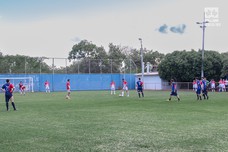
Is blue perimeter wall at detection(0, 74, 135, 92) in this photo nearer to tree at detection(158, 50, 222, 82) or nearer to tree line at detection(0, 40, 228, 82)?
tree line at detection(0, 40, 228, 82)

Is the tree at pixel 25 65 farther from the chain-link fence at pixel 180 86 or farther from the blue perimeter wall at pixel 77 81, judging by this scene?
the chain-link fence at pixel 180 86

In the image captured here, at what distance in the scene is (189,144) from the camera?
9.52 meters

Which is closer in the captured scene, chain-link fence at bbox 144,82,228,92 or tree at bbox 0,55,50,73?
chain-link fence at bbox 144,82,228,92

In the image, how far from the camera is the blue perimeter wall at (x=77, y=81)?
58675 millimetres

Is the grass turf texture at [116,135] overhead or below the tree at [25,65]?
below

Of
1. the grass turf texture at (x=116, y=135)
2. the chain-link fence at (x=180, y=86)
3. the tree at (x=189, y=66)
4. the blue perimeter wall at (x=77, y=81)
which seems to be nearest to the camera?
the grass turf texture at (x=116, y=135)

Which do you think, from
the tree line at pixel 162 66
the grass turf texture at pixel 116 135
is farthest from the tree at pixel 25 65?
the grass turf texture at pixel 116 135

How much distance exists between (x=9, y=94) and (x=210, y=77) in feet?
136

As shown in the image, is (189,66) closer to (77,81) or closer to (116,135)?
(77,81)

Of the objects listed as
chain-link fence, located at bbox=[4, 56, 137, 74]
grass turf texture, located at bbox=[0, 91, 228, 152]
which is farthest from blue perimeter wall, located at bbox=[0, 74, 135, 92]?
→ grass turf texture, located at bbox=[0, 91, 228, 152]

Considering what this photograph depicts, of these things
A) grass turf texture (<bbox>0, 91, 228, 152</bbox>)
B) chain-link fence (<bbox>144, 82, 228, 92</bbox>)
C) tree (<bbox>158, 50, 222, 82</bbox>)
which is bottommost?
grass turf texture (<bbox>0, 91, 228, 152</bbox>)

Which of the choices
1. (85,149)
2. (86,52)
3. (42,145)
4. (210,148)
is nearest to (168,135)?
(210,148)

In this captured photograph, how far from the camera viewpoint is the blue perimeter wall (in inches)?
2310

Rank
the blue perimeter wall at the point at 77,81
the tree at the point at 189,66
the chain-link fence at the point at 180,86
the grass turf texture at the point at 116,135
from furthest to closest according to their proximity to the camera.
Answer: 1. the blue perimeter wall at the point at 77,81
2. the tree at the point at 189,66
3. the chain-link fence at the point at 180,86
4. the grass turf texture at the point at 116,135
